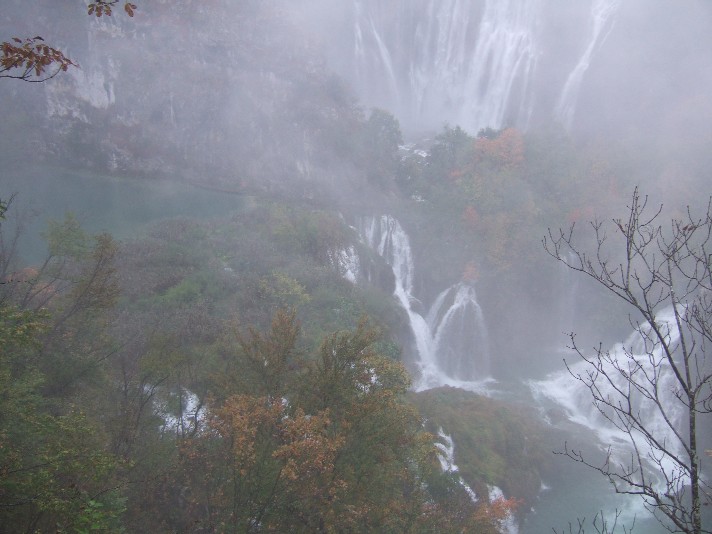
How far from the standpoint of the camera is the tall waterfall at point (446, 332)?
87.2 ft

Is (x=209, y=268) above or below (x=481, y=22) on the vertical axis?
below

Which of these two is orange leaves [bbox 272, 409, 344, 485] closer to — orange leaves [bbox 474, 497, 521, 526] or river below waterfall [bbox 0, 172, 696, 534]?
orange leaves [bbox 474, 497, 521, 526]

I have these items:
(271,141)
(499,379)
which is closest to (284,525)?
(499,379)

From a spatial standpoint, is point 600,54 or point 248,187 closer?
point 248,187

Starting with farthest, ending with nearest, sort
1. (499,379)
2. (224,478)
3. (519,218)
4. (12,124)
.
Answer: (12,124)
(519,218)
(499,379)
(224,478)

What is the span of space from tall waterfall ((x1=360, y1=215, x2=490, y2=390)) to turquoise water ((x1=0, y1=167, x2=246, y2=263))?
12.0 metres

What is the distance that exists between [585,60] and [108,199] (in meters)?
38.9

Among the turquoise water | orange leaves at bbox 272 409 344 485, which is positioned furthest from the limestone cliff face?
orange leaves at bbox 272 409 344 485

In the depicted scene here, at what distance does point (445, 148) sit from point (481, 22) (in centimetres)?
1919

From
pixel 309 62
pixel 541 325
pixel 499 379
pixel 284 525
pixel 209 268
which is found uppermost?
pixel 309 62

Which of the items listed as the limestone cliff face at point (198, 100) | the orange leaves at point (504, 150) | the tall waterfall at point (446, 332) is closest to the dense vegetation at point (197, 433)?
the tall waterfall at point (446, 332)

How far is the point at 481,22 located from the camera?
46.1 metres

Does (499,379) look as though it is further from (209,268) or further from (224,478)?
(224,478)

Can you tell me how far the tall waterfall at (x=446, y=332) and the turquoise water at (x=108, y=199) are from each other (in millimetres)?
12036
